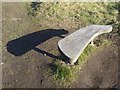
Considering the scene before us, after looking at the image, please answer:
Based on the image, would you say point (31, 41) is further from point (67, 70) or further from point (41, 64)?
point (67, 70)

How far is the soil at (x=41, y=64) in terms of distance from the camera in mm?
7520

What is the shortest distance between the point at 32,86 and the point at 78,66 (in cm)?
119

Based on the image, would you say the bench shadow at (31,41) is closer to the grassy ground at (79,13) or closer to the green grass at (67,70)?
the grassy ground at (79,13)

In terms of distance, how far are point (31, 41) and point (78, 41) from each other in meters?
1.74

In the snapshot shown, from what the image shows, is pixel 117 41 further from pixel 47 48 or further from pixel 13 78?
pixel 13 78

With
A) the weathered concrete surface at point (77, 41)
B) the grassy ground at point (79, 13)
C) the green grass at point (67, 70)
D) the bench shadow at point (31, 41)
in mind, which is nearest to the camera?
the weathered concrete surface at point (77, 41)

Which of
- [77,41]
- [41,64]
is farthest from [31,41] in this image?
Result: [77,41]

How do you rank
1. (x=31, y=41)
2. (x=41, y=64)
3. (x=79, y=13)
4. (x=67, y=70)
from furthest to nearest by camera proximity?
(x=79, y=13) → (x=31, y=41) → (x=41, y=64) → (x=67, y=70)

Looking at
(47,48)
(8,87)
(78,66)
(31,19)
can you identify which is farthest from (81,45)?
(31,19)

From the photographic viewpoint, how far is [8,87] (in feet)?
24.8

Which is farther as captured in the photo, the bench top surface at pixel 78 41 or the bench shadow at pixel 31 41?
the bench shadow at pixel 31 41

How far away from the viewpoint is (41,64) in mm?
8055

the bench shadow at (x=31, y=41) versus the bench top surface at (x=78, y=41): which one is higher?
the bench top surface at (x=78, y=41)

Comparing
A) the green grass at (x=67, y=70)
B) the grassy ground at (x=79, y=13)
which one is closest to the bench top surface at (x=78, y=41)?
the green grass at (x=67, y=70)
